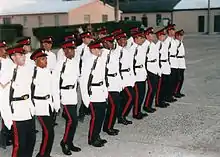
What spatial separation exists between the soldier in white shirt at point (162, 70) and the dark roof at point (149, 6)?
37332 mm

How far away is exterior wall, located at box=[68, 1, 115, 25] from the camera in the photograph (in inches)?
1501

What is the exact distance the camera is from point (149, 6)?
50.1 m

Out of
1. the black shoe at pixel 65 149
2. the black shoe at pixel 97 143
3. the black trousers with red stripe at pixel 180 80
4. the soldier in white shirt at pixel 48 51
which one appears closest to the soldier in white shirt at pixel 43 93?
the black shoe at pixel 65 149

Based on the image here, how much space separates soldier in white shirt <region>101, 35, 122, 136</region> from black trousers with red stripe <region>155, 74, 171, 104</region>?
249cm

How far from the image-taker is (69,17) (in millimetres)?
37438

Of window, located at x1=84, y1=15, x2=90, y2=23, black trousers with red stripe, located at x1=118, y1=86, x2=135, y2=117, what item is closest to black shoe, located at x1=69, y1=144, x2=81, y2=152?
black trousers with red stripe, located at x1=118, y1=86, x2=135, y2=117

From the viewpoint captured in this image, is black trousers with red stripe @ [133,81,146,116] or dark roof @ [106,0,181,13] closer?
black trousers with red stripe @ [133,81,146,116]

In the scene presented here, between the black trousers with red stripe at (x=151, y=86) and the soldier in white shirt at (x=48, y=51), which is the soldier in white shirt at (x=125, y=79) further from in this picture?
the soldier in white shirt at (x=48, y=51)

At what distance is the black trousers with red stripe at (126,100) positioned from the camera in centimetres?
861

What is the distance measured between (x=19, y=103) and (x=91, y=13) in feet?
116

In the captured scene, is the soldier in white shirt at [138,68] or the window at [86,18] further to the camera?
the window at [86,18]

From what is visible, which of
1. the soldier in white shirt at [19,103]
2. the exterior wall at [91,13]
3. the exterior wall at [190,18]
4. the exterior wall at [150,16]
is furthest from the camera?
the exterior wall at [150,16]

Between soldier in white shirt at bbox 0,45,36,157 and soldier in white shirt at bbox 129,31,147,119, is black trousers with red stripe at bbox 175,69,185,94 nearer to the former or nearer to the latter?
soldier in white shirt at bbox 129,31,147,119

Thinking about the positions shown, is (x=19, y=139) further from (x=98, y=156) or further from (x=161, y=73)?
(x=161, y=73)
